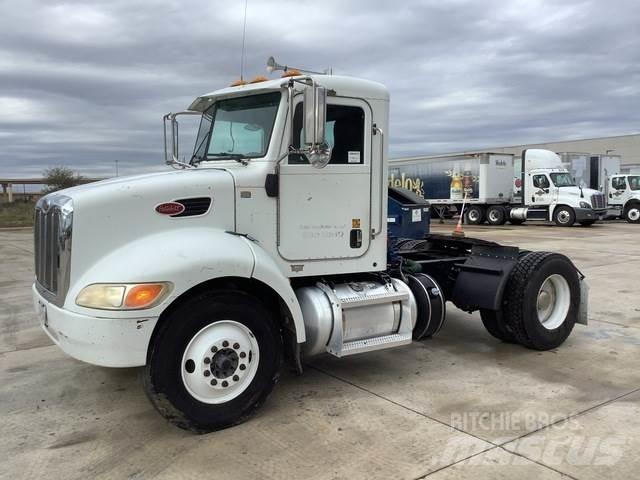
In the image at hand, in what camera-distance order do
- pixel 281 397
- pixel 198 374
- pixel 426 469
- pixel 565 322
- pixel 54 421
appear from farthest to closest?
pixel 565 322, pixel 281 397, pixel 54 421, pixel 198 374, pixel 426 469

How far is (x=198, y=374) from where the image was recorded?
3922mm

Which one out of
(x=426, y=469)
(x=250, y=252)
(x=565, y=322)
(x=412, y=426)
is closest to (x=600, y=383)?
(x=565, y=322)

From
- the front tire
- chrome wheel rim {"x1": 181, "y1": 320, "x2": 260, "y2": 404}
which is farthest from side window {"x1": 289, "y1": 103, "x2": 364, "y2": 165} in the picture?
chrome wheel rim {"x1": 181, "y1": 320, "x2": 260, "y2": 404}

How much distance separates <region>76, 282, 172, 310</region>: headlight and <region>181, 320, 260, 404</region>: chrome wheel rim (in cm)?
45

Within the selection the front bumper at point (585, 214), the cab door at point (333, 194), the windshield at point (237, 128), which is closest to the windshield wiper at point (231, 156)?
the windshield at point (237, 128)

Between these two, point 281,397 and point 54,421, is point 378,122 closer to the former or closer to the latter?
point 281,397

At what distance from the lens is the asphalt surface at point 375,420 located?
3.51m

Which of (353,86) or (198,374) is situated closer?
(198,374)

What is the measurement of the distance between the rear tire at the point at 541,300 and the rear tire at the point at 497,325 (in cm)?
7

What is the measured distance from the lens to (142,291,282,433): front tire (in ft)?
12.5

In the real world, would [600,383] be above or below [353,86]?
below

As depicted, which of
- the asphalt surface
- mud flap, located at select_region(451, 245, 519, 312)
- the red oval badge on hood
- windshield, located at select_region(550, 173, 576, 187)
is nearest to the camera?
the asphalt surface

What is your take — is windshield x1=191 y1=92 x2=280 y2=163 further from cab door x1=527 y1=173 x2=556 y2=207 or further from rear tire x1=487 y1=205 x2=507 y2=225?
rear tire x1=487 y1=205 x2=507 y2=225

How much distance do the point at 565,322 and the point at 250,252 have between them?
3.89 meters
